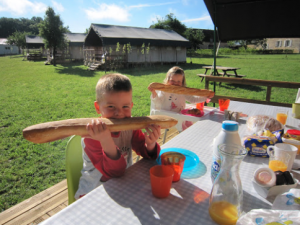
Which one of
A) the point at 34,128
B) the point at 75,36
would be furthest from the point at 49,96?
the point at 75,36

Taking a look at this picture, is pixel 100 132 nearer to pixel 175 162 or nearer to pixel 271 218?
pixel 175 162

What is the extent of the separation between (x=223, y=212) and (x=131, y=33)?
21.6 metres

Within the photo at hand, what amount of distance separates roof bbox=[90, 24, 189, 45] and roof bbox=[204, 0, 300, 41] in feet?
46.3

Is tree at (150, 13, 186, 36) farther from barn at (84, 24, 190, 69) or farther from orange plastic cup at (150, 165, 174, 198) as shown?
orange plastic cup at (150, 165, 174, 198)

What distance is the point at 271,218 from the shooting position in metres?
0.78

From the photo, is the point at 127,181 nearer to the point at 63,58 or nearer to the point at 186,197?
the point at 186,197

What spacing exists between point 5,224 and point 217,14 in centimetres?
547

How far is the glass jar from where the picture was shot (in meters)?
0.89

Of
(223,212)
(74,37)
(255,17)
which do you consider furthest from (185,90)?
(74,37)

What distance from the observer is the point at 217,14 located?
485cm

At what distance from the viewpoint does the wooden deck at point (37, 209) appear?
7.09ft

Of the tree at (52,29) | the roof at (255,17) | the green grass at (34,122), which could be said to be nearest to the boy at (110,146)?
the green grass at (34,122)

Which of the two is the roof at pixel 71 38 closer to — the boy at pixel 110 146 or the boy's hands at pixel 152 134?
the boy at pixel 110 146

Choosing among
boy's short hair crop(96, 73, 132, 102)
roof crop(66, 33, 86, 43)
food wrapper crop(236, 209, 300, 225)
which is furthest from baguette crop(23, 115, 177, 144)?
roof crop(66, 33, 86, 43)
